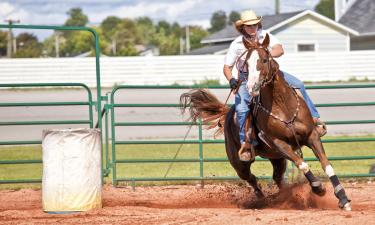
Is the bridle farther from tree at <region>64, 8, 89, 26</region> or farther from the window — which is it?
tree at <region>64, 8, 89, 26</region>

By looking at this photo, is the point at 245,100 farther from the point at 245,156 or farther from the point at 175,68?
the point at 175,68

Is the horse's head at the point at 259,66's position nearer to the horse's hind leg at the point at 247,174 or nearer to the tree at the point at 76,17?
the horse's hind leg at the point at 247,174

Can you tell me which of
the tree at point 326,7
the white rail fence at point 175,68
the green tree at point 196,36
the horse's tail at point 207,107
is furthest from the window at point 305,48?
the green tree at point 196,36

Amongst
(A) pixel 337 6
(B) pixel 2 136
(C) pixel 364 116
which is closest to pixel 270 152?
(B) pixel 2 136

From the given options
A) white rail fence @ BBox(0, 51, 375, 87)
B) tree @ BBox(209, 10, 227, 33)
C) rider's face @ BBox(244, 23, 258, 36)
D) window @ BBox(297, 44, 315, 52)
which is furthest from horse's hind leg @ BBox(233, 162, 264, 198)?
tree @ BBox(209, 10, 227, 33)

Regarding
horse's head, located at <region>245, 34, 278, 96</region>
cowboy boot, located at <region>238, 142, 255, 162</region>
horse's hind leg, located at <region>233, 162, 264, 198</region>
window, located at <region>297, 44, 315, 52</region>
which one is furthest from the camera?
window, located at <region>297, 44, 315, 52</region>

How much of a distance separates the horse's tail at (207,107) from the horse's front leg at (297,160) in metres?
2.00

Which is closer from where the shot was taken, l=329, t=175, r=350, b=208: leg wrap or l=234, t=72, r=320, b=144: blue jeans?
l=329, t=175, r=350, b=208: leg wrap

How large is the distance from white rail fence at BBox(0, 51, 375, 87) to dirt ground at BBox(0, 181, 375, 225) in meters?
20.5

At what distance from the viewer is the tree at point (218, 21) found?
119 m

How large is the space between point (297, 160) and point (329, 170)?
1.21ft

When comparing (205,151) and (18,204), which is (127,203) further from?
(205,151)

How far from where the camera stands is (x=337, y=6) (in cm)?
4181

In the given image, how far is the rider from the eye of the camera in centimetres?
859
